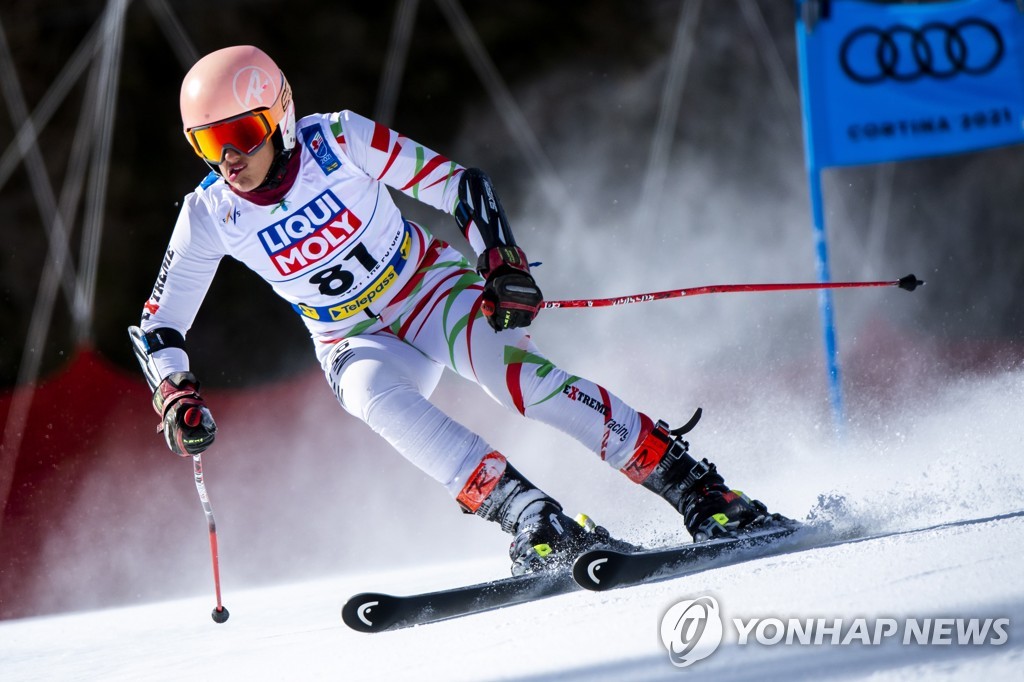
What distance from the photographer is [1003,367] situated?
6.04m

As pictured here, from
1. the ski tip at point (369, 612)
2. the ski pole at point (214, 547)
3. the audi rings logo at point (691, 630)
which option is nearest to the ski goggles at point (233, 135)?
the ski pole at point (214, 547)

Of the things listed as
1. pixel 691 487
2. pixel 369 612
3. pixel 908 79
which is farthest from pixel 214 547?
pixel 908 79

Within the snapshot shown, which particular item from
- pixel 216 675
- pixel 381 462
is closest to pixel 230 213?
pixel 216 675

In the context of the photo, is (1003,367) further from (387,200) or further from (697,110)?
(387,200)

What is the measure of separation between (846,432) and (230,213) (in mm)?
2824

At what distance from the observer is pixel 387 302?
9.99 ft

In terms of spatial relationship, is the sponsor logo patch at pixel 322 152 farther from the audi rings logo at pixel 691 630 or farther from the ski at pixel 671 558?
the audi rings logo at pixel 691 630

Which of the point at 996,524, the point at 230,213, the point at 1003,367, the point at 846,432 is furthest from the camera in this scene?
the point at 1003,367

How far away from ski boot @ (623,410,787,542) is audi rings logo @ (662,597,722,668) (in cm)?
58

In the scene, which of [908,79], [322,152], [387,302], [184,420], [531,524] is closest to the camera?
[531,524]

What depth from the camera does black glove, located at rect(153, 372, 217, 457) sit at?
2.68m

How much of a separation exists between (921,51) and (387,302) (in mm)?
3046

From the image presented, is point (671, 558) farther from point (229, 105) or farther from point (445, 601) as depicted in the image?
point (229, 105)

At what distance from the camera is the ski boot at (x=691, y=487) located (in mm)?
2668
